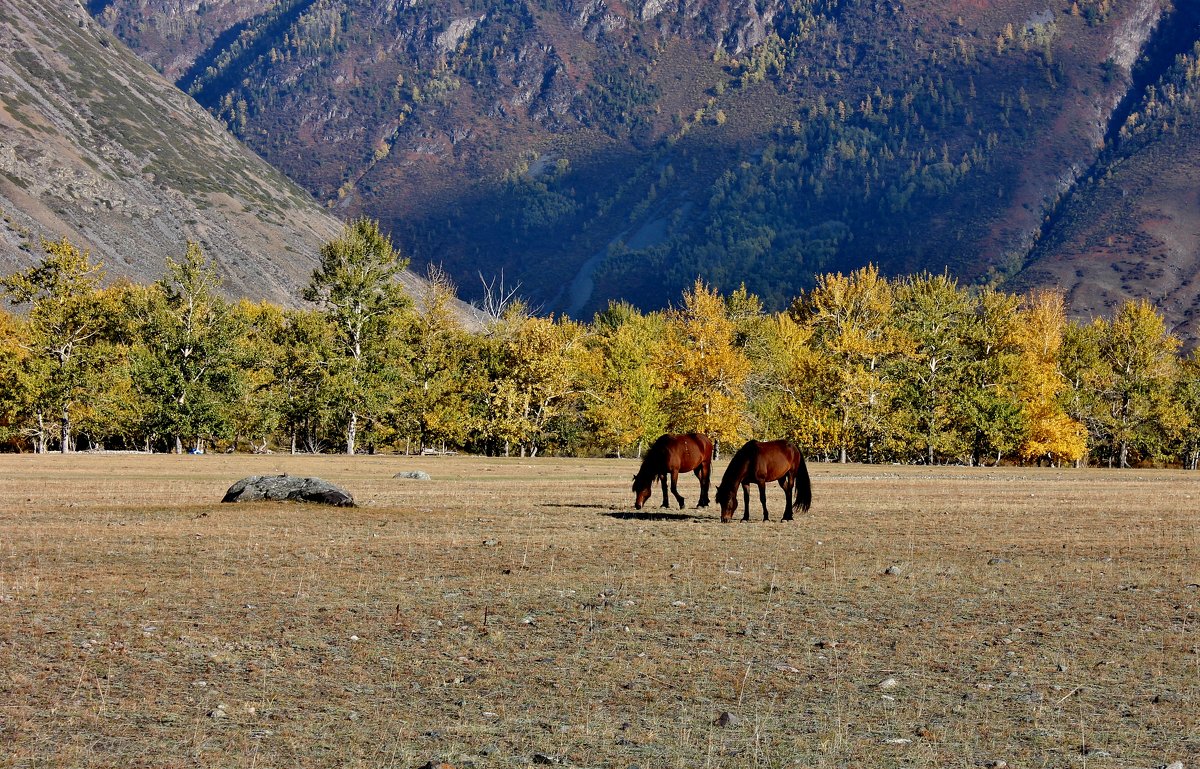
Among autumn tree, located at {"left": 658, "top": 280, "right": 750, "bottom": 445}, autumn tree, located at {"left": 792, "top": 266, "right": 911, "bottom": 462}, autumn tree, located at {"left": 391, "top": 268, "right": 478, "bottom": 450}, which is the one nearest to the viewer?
autumn tree, located at {"left": 658, "top": 280, "right": 750, "bottom": 445}

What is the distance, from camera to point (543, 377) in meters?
96.2

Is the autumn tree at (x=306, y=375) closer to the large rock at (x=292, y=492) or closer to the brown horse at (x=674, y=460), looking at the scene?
the large rock at (x=292, y=492)

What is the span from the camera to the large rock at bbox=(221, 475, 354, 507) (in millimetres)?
33031

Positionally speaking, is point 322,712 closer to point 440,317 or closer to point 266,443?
point 440,317

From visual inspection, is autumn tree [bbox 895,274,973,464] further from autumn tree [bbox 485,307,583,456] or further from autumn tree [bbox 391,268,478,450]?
autumn tree [bbox 391,268,478,450]

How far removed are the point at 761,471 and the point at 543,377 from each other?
67713 millimetres

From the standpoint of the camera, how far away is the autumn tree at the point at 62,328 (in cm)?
8612

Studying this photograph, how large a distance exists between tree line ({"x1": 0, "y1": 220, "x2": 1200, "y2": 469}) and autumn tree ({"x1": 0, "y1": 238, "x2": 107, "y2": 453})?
174 mm

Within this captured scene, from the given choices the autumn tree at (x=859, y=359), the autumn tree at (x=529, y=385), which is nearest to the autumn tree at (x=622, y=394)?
the autumn tree at (x=529, y=385)

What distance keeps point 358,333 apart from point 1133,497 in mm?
67320

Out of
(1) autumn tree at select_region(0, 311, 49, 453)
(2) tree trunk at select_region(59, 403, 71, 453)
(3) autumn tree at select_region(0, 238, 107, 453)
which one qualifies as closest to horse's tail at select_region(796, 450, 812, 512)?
(3) autumn tree at select_region(0, 238, 107, 453)

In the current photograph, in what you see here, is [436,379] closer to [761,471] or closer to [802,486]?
[802,486]

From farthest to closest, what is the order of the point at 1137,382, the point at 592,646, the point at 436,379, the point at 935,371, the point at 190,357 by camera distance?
1. the point at 1137,382
2. the point at 436,379
3. the point at 935,371
4. the point at 190,357
5. the point at 592,646

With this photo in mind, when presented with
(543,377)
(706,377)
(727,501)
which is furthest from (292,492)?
(543,377)
